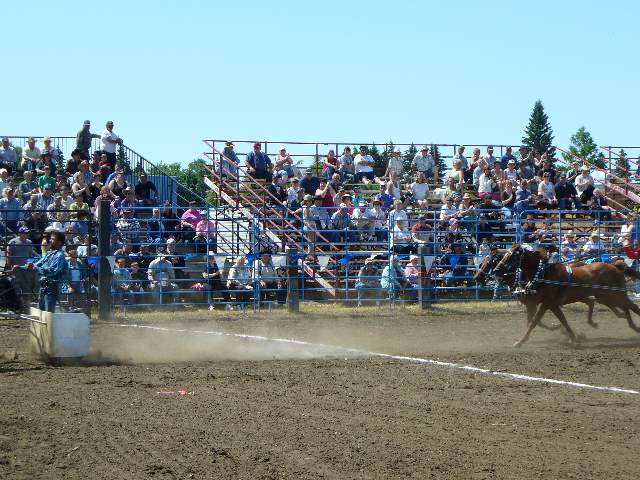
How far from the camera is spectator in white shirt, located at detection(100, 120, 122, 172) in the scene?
25.9 m

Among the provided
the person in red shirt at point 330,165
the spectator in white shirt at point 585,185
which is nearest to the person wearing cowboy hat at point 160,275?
the person in red shirt at point 330,165

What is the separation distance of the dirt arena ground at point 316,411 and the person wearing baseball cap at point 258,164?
37.9 ft

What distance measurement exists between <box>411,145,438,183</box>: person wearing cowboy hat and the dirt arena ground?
14210 millimetres

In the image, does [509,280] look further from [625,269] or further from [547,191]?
[547,191]

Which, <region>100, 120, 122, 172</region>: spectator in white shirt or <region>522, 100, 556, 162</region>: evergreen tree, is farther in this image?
<region>522, 100, 556, 162</region>: evergreen tree

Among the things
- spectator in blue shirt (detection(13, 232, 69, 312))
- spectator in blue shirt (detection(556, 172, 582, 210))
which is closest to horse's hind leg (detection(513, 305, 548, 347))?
spectator in blue shirt (detection(13, 232, 69, 312))

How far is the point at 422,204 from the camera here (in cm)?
2675

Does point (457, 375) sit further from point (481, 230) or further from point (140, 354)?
point (481, 230)

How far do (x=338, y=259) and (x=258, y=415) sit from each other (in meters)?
13.5

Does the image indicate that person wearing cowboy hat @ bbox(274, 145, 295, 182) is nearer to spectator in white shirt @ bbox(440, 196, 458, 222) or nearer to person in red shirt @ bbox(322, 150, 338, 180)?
person in red shirt @ bbox(322, 150, 338, 180)

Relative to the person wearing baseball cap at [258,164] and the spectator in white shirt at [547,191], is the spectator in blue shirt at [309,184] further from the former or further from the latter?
the spectator in white shirt at [547,191]

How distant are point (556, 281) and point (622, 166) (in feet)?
61.4

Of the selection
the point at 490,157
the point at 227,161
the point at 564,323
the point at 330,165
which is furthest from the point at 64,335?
the point at 490,157

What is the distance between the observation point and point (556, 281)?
53.3 ft
